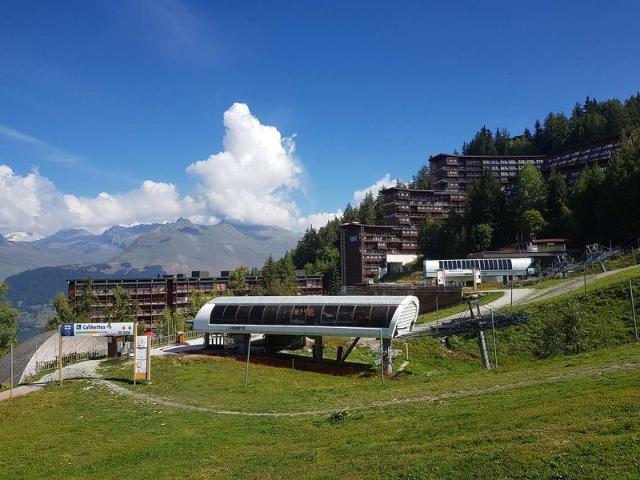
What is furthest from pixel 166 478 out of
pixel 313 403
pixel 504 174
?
pixel 504 174

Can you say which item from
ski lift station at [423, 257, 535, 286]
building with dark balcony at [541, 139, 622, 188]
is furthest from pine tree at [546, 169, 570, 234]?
ski lift station at [423, 257, 535, 286]

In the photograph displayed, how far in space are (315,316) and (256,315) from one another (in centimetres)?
615

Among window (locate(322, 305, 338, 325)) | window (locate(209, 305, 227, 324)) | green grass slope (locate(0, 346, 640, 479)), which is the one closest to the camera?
green grass slope (locate(0, 346, 640, 479))

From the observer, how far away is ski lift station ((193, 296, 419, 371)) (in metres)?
39.8

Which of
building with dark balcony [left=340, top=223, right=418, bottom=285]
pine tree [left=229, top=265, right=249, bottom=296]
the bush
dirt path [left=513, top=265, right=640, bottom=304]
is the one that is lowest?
the bush

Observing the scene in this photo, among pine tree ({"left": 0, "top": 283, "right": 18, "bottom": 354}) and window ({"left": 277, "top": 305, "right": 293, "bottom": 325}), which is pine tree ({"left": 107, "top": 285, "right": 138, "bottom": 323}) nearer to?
pine tree ({"left": 0, "top": 283, "right": 18, "bottom": 354})

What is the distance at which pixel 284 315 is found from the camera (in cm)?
4412

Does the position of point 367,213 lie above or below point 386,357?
above

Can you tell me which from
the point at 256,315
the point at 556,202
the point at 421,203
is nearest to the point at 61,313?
the point at 256,315

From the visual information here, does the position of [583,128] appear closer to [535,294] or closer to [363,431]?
[535,294]

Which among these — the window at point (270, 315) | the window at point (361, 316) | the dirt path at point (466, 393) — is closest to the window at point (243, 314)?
the window at point (270, 315)

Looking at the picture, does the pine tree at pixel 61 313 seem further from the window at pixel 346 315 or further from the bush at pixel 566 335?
the bush at pixel 566 335

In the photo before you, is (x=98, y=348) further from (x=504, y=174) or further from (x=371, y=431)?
(x=504, y=174)

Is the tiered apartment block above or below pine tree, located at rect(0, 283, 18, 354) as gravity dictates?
above
